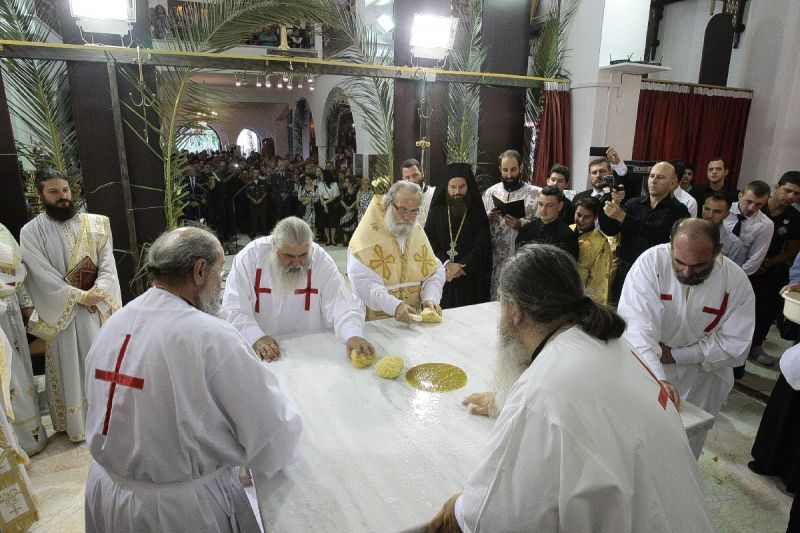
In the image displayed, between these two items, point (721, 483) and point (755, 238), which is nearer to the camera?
point (721, 483)

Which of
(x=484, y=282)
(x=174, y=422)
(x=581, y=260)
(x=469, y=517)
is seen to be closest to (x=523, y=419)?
(x=469, y=517)

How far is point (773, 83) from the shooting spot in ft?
26.6

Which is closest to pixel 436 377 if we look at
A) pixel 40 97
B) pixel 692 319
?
pixel 692 319

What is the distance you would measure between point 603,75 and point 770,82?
3746 millimetres

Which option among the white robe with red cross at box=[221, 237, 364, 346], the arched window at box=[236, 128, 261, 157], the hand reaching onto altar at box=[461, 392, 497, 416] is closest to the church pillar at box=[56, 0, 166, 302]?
the white robe with red cross at box=[221, 237, 364, 346]

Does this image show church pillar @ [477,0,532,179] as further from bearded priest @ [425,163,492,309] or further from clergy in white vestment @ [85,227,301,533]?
clergy in white vestment @ [85,227,301,533]

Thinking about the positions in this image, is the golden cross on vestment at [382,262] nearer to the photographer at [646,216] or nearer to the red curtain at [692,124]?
the photographer at [646,216]

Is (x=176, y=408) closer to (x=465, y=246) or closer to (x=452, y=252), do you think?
(x=452, y=252)

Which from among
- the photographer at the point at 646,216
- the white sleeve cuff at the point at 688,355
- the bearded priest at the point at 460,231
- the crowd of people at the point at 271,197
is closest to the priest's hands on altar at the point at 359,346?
the white sleeve cuff at the point at 688,355

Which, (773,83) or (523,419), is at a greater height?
(773,83)

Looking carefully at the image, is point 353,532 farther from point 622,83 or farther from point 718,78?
point 718,78

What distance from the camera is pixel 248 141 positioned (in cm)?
2138

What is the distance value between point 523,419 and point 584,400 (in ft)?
0.55

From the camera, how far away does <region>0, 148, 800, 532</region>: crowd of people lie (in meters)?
1.31
